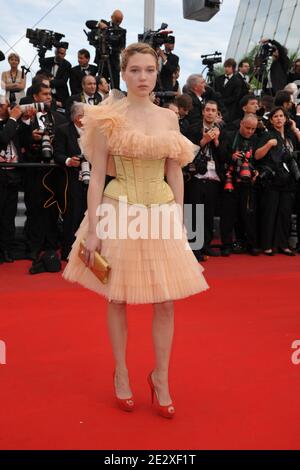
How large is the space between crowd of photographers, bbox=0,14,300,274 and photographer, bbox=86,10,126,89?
1 cm

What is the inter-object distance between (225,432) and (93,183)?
1.19 m

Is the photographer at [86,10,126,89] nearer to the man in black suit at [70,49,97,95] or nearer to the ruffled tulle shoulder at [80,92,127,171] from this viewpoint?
the man in black suit at [70,49,97,95]

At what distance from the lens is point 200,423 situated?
8.49 ft

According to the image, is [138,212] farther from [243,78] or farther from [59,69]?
[243,78]

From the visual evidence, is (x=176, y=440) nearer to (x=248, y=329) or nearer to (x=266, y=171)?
(x=248, y=329)

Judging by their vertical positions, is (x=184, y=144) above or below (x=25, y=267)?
above

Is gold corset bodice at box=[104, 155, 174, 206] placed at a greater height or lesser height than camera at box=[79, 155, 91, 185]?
greater

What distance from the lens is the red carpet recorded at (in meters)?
2.46

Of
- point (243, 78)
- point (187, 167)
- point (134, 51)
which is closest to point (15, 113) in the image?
point (187, 167)

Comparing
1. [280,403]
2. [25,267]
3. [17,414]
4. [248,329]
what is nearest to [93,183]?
[17,414]

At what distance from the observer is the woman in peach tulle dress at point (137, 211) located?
256cm

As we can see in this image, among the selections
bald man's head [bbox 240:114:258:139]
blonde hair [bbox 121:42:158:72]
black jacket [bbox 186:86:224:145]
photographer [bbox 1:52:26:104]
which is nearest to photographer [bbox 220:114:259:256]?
bald man's head [bbox 240:114:258:139]

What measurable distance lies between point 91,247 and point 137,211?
25 cm

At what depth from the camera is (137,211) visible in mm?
2615
